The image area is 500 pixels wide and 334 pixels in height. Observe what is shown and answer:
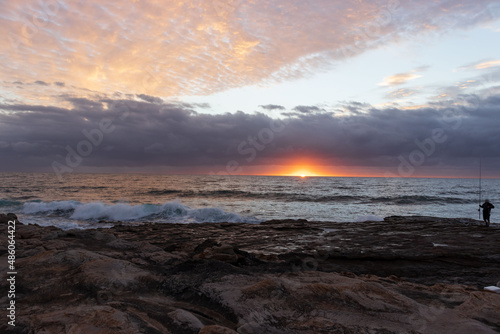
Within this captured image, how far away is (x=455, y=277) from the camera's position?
7.54 meters

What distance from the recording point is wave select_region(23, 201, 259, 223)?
2122 centimetres

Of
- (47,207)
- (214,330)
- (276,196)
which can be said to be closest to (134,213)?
(47,207)

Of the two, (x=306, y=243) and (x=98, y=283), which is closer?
(x=98, y=283)

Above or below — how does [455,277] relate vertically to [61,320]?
below

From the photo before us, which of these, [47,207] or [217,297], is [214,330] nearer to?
[217,297]

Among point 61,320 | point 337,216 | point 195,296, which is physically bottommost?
point 337,216

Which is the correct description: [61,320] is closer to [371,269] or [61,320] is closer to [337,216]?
[371,269]

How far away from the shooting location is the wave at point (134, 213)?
2122 centimetres

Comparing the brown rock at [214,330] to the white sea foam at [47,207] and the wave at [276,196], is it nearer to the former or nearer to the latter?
the white sea foam at [47,207]

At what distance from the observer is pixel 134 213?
925 inches

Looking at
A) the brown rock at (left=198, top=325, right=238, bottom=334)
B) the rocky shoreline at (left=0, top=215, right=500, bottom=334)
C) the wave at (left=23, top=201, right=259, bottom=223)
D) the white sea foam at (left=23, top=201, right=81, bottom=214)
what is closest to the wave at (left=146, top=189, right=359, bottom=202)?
the white sea foam at (left=23, top=201, right=81, bottom=214)

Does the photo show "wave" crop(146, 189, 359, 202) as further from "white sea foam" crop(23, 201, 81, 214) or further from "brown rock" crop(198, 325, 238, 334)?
"brown rock" crop(198, 325, 238, 334)

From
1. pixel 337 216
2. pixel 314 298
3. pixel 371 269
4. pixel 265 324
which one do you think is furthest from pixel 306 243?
pixel 337 216

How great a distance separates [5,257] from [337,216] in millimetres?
21123
